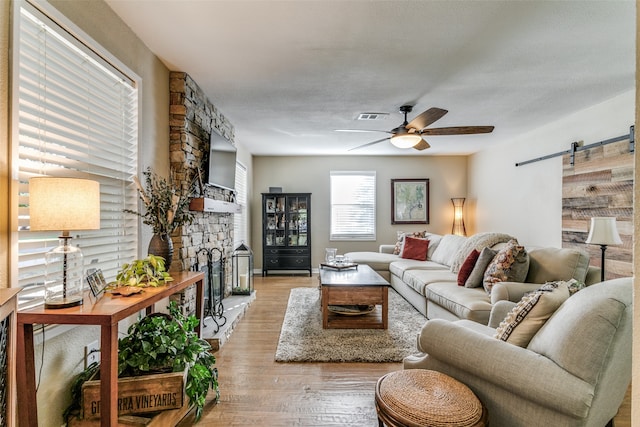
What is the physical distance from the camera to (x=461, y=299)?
9.70 feet

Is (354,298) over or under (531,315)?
under

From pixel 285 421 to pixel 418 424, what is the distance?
40.1 inches

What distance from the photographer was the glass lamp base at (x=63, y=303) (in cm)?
142

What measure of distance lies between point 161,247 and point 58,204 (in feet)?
2.97

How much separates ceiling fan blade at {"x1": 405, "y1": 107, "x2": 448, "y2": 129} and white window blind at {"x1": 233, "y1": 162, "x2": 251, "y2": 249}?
3.11m

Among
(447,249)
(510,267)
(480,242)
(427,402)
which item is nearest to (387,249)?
(447,249)

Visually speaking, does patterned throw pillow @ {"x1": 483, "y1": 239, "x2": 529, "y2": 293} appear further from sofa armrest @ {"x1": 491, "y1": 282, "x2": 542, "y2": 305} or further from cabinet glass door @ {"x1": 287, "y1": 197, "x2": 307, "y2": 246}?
cabinet glass door @ {"x1": 287, "y1": 197, "x2": 307, "y2": 246}

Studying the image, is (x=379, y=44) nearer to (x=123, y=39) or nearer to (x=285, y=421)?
(x=123, y=39)

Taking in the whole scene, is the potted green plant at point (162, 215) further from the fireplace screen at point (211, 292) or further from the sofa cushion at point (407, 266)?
the sofa cushion at point (407, 266)

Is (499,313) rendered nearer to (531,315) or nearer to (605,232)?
(531,315)

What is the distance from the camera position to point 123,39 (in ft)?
7.14

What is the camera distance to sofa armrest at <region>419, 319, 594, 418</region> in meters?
1.23

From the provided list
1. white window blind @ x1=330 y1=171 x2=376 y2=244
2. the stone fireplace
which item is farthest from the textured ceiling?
white window blind @ x1=330 y1=171 x2=376 y2=244

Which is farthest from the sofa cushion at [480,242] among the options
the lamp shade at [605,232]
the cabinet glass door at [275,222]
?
the cabinet glass door at [275,222]
